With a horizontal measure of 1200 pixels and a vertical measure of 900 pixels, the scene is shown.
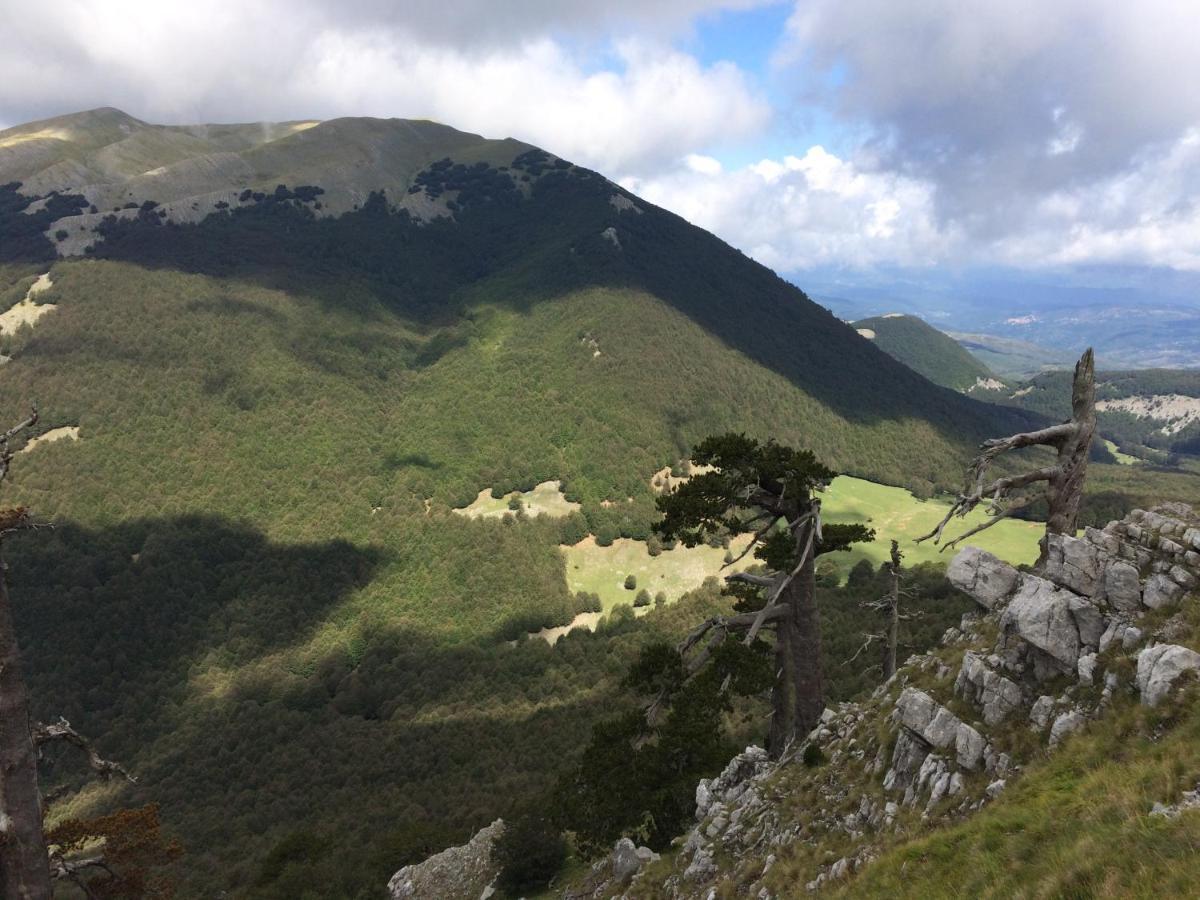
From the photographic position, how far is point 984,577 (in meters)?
17.5

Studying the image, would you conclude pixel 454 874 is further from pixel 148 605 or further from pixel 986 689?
pixel 148 605

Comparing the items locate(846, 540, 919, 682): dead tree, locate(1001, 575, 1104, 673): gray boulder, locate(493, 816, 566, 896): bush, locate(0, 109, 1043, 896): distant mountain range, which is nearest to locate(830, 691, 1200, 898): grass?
locate(1001, 575, 1104, 673): gray boulder

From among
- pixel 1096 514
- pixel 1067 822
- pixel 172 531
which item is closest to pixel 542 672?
pixel 172 531

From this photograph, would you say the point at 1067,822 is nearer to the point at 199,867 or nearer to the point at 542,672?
the point at 199,867

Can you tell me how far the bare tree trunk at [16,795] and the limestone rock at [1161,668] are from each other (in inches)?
932

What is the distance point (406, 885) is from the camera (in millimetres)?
35344

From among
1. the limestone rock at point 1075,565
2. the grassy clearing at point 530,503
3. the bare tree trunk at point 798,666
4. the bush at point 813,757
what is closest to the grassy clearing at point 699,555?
the grassy clearing at point 530,503

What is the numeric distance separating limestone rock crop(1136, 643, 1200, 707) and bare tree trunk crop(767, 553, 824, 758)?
11.9 meters

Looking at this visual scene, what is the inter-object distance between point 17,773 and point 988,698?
75.2ft

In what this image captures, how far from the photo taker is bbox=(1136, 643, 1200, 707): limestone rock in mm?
11227

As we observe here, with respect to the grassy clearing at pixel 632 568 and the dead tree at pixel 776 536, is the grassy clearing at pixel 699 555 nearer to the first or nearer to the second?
the grassy clearing at pixel 632 568

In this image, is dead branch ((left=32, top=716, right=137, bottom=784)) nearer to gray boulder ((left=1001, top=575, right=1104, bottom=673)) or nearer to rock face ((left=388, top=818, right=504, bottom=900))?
gray boulder ((left=1001, top=575, right=1104, bottom=673))

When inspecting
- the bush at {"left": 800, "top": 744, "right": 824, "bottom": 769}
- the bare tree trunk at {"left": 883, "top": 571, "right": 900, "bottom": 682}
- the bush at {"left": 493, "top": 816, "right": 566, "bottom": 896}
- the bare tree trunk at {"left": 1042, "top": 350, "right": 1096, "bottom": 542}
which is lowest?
the bush at {"left": 493, "top": 816, "right": 566, "bottom": 896}

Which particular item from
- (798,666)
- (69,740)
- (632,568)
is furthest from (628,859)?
(632,568)
